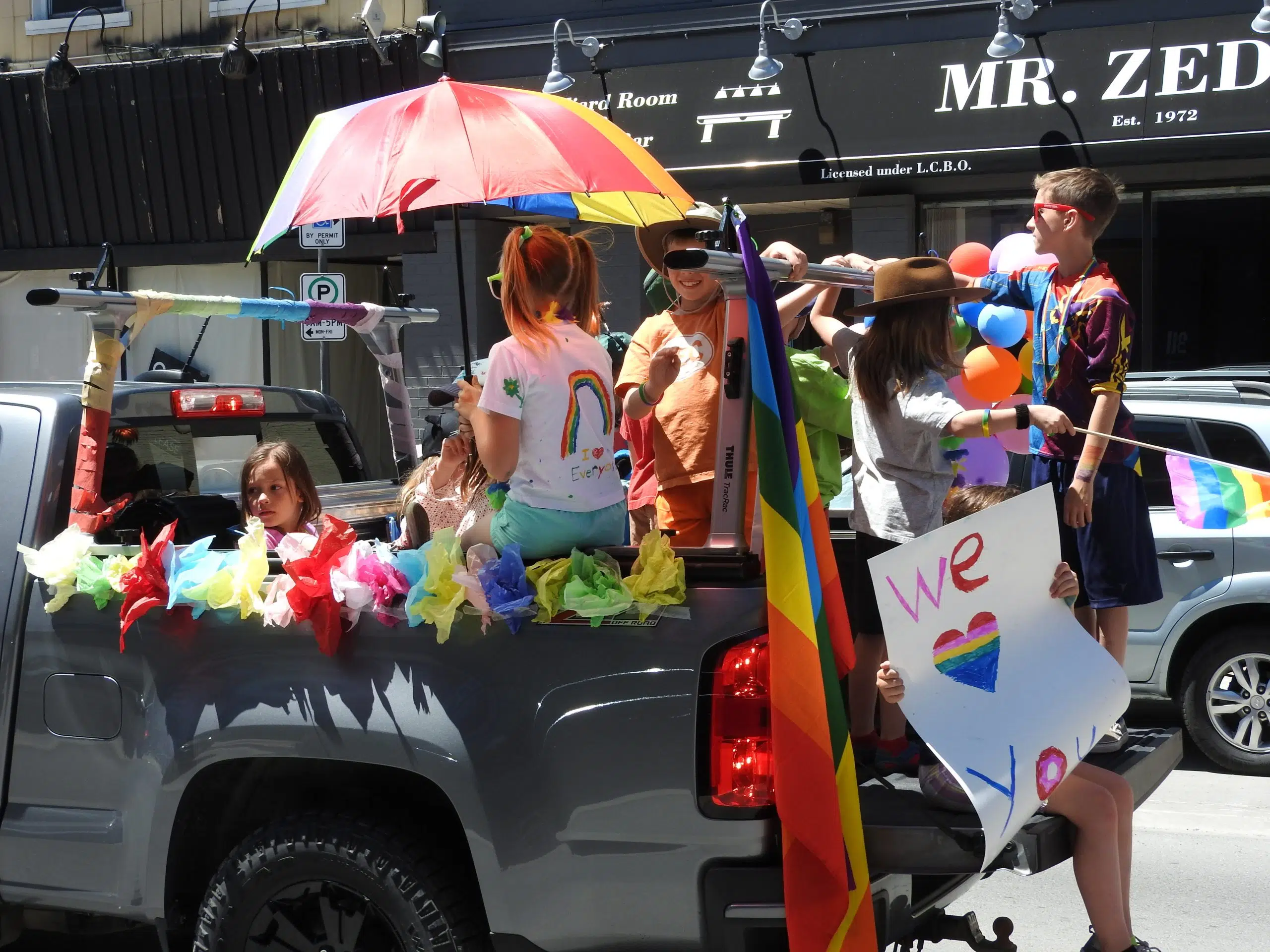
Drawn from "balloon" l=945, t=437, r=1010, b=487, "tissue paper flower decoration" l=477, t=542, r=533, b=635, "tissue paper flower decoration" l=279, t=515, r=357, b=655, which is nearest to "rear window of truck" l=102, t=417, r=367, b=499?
"tissue paper flower decoration" l=279, t=515, r=357, b=655

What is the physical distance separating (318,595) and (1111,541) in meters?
2.33

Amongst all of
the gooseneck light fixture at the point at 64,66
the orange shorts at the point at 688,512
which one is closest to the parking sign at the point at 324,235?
the orange shorts at the point at 688,512

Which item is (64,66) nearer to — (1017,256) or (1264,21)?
(1264,21)

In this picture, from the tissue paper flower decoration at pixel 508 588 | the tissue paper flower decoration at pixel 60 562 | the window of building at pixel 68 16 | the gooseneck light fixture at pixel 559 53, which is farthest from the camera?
the window of building at pixel 68 16

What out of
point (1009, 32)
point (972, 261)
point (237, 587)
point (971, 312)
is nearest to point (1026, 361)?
point (971, 312)

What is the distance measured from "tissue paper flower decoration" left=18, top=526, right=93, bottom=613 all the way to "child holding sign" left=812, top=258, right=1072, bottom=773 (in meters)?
2.06

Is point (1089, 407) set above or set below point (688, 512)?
above

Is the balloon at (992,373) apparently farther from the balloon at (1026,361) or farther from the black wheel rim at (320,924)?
the black wheel rim at (320,924)

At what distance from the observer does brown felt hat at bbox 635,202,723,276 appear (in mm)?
4137

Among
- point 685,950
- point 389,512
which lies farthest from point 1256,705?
point 685,950

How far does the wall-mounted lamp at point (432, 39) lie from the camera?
12109mm

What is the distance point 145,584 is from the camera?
342 cm

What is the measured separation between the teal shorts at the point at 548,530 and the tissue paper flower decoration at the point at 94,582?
980 millimetres

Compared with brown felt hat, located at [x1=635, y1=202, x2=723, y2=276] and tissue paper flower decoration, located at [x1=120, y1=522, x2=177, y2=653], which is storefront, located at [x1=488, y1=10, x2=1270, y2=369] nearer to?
brown felt hat, located at [x1=635, y1=202, x2=723, y2=276]
